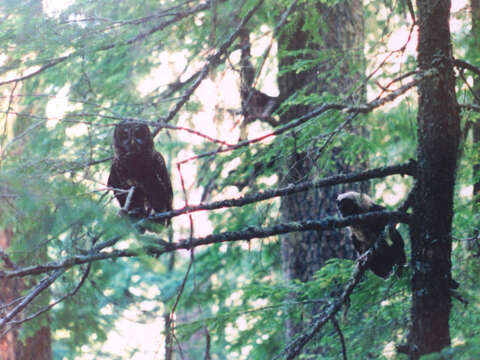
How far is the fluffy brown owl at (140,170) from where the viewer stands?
4.43 m

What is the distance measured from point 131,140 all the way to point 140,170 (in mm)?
380

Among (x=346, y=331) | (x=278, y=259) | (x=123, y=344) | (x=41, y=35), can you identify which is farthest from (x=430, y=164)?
(x=123, y=344)

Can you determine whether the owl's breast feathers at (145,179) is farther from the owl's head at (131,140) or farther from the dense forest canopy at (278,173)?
the dense forest canopy at (278,173)

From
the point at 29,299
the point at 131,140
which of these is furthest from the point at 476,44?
the point at 29,299

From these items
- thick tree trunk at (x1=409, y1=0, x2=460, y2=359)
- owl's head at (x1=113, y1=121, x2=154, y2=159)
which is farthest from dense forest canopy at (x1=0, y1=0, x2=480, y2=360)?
owl's head at (x1=113, y1=121, x2=154, y2=159)

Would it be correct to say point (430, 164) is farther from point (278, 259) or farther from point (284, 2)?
point (278, 259)

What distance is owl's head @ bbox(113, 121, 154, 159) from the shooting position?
4.41m

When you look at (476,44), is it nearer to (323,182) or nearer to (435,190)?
(435,190)

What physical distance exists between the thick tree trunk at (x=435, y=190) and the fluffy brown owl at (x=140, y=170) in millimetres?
2012

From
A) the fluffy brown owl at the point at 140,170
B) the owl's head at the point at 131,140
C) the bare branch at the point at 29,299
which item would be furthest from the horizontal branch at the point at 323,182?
the owl's head at the point at 131,140

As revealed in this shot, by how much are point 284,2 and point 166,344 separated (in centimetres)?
339

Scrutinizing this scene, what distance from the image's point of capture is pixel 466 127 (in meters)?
3.70

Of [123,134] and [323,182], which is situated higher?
[123,134]

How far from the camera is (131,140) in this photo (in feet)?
14.5
